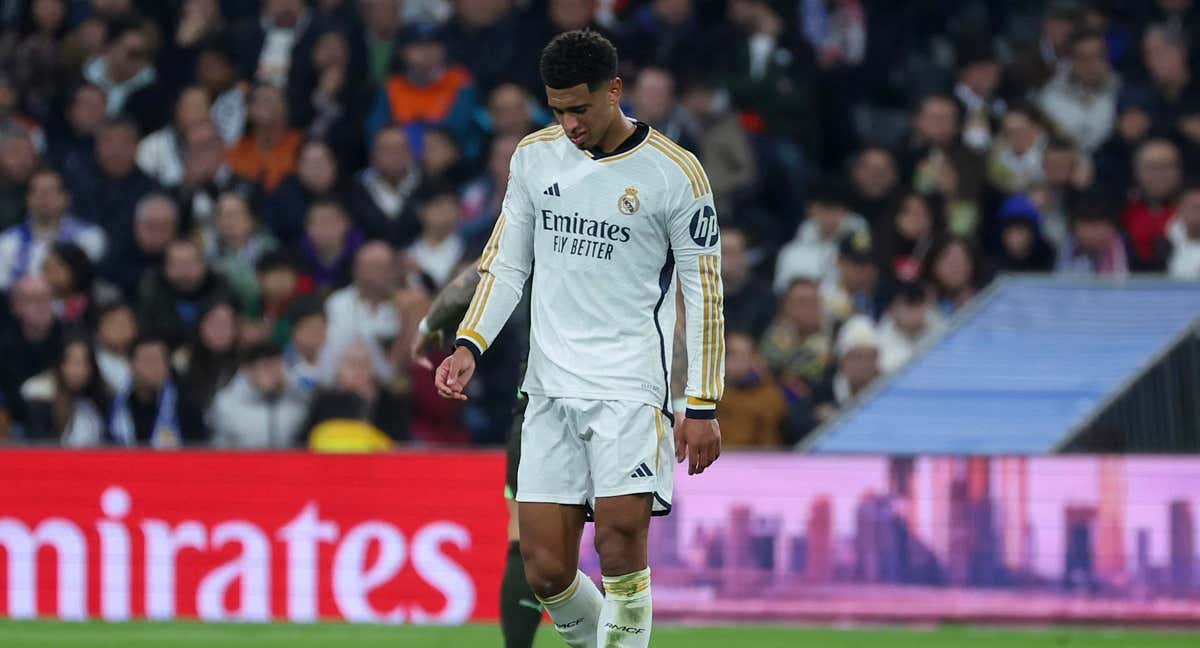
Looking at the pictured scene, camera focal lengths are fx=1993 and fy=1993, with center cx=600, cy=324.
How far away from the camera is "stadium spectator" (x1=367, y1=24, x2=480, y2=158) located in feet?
47.1

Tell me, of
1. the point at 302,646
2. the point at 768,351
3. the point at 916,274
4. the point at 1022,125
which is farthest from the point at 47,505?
the point at 1022,125

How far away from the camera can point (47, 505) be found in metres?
11.1

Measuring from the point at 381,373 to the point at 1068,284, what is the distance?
4322 mm

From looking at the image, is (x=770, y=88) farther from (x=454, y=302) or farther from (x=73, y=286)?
(x=454, y=302)

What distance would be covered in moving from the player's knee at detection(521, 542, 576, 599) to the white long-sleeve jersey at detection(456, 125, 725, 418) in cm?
53

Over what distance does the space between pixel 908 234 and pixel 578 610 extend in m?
7.09

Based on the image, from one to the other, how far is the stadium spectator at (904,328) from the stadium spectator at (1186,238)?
1665 mm

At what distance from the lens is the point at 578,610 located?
6785 mm

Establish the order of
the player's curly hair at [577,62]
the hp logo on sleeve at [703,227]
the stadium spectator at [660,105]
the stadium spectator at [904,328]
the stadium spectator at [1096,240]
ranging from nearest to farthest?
the player's curly hair at [577,62] < the hp logo on sleeve at [703,227] < the stadium spectator at [904,328] < the stadium spectator at [1096,240] < the stadium spectator at [660,105]

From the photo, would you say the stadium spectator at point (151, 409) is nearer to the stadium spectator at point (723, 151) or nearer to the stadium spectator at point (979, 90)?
the stadium spectator at point (723, 151)

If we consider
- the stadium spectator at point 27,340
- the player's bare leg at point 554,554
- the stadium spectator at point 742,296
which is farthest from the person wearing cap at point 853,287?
the player's bare leg at point 554,554

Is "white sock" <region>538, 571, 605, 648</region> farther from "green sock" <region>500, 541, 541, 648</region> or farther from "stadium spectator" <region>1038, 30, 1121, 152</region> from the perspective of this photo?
"stadium spectator" <region>1038, 30, 1121, 152</region>

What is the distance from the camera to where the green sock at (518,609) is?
7.53 m

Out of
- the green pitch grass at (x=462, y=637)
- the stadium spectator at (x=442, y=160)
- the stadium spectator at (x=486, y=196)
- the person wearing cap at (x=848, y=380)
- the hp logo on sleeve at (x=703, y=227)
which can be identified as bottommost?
the green pitch grass at (x=462, y=637)
